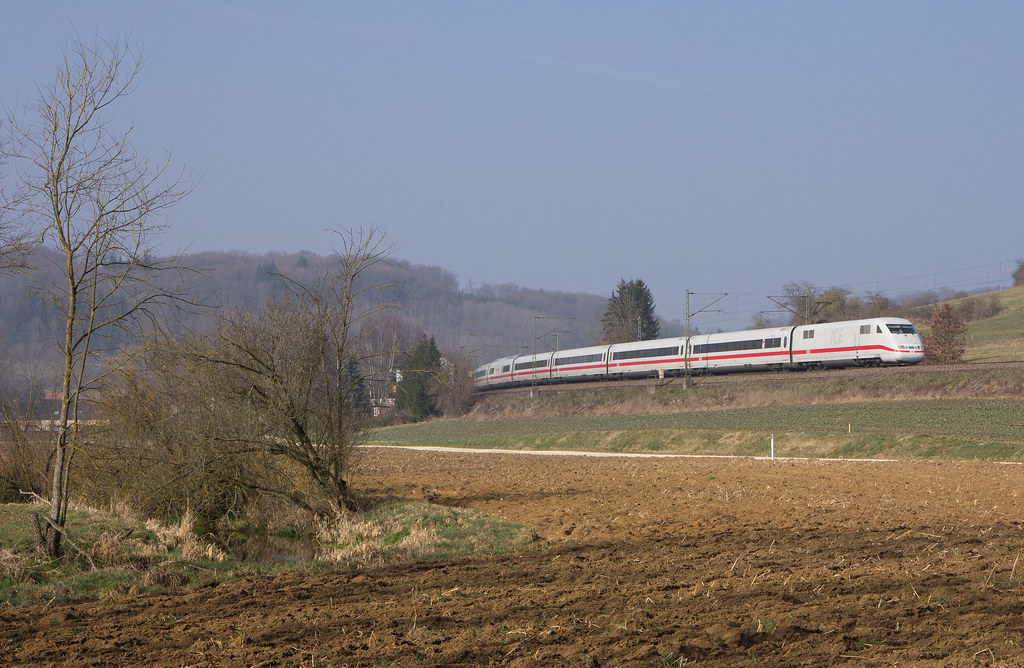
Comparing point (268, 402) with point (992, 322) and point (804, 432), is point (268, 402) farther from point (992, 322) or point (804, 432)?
point (992, 322)

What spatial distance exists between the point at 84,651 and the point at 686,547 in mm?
8041

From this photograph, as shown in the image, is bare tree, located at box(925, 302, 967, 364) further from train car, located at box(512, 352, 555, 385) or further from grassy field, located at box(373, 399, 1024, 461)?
train car, located at box(512, 352, 555, 385)

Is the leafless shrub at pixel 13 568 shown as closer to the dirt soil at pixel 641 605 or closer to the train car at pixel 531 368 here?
the dirt soil at pixel 641 605

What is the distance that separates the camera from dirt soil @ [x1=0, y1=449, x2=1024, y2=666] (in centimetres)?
719

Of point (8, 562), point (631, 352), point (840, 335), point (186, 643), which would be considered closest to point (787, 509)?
point (186, 643)

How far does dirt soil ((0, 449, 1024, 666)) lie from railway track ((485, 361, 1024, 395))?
3275 centimetres

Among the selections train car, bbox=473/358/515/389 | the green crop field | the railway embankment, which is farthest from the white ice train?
the green crop field

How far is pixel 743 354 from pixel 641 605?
52089 mm

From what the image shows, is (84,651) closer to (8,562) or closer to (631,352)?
(8,562)

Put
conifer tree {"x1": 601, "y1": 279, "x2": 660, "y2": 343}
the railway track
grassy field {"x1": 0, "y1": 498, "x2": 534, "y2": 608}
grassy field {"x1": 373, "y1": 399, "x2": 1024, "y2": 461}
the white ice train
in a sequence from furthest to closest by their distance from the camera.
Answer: conifer tree {"x1": 601, "y1": 279, "x2": 660, "y2": 343} < the white ice train < the railway track < grassy field {"x1": 373, "y1": 399, "x2": 1024, "y2": 461} < grassy field {"x1": 0, "y1": 498, "x2": 534, "y2": 608}

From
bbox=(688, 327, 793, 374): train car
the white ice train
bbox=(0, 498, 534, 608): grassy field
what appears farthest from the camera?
bbox=(688, 327, 793, 374): train car

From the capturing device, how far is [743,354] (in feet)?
193

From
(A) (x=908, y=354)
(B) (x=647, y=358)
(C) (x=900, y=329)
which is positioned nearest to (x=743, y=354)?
(B) (x=647, y=358)

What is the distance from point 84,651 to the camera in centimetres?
777
